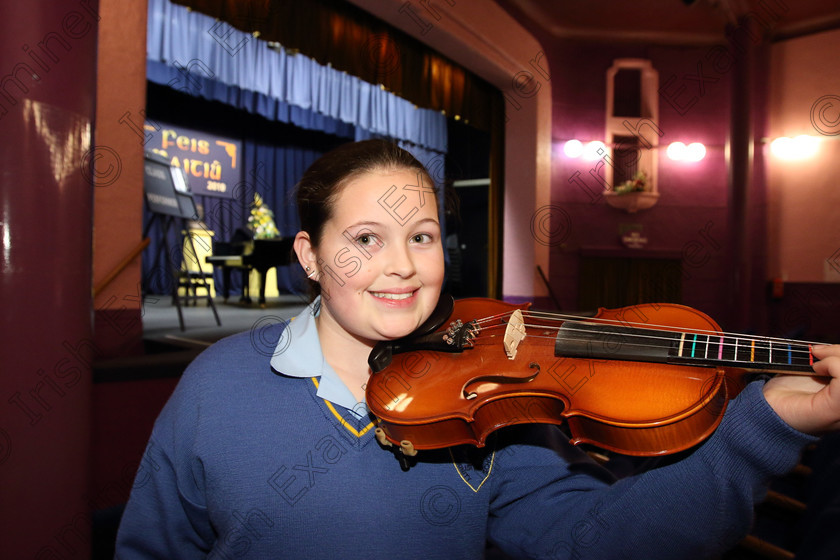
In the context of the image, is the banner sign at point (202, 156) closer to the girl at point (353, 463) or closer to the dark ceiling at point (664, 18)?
the dark ceiling at point (664, 18)

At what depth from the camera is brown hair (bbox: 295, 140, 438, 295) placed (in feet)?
3.19

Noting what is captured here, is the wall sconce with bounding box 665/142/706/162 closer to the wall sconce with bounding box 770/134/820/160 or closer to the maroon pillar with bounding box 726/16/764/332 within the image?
the maroon pillar with bounding box 726/16/764/332

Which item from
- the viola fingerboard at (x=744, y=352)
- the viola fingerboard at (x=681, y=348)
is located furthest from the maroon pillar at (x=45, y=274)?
the viola fingerboard at (x=744, y=352)

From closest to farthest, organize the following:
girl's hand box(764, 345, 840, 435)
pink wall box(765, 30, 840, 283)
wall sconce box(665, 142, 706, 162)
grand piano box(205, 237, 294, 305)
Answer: girl's hand box(764, 345, 840, 435) < pink wall box(765, 30, 840, 283) < grand piano box(205, 237, 294, 305) < wall sconce box(665, 142, 706, 162)

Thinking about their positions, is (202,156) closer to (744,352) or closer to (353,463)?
(353,463)

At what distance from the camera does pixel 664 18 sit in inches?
253

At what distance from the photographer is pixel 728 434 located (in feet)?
2.30

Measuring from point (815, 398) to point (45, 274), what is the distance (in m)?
1.84

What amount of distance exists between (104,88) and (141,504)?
7.95 ft

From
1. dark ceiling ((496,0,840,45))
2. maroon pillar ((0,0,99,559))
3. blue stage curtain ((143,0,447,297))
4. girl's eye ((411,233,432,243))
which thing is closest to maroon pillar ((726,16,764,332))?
dark ceiling ((496,0,840,45))

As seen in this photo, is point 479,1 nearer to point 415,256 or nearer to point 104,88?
point 104,88

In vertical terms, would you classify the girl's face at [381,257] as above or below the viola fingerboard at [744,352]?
above

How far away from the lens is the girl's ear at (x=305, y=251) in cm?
104

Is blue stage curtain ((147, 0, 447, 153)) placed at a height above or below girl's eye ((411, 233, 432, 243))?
above
